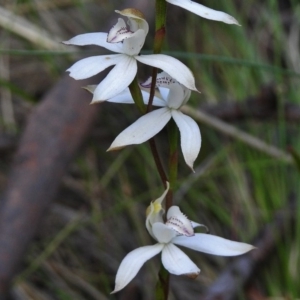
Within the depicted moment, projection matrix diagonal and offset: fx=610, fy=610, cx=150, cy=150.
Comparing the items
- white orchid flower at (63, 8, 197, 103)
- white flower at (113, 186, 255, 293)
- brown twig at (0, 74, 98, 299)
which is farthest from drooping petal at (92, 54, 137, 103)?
brown twig at (0, 74, 98, 299)

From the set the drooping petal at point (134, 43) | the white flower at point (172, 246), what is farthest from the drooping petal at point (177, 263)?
the drooping petal at point (134, 43)

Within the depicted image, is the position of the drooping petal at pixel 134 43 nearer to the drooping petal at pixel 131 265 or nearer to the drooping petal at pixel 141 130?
the drooping petal at pixel 141 130

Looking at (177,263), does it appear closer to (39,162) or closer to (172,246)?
(172,246)

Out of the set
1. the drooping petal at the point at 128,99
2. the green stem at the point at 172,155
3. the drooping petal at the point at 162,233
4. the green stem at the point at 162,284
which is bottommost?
the green stem at the point at 162,284

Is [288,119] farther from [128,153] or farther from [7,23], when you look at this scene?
[7,23]

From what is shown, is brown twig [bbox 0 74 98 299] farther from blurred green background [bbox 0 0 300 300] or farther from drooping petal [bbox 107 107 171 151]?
drooping petal [bbox 107 107 171 151]

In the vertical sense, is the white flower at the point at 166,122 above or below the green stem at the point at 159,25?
below

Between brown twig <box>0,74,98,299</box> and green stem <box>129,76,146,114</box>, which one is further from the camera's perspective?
brown twig <box>0,74,98,299</box>
